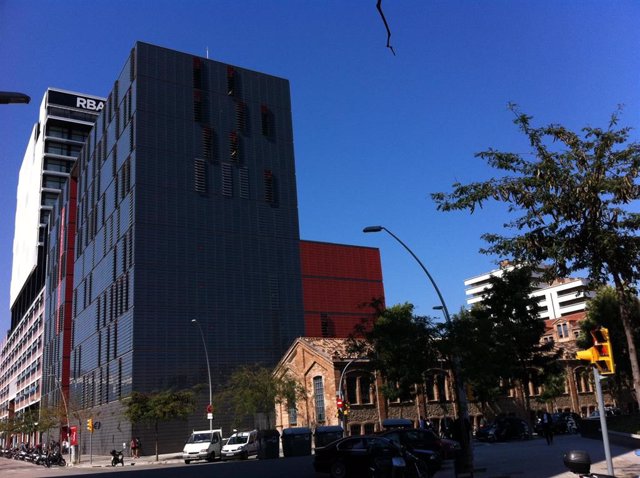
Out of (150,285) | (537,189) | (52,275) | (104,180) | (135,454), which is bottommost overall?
(135,454)

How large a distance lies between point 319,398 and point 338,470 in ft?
89.8

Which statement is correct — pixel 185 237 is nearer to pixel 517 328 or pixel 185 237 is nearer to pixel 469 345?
pixel 517 328

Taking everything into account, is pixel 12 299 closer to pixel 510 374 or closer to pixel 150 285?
pixel 150 285

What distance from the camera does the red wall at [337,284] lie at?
75062mm

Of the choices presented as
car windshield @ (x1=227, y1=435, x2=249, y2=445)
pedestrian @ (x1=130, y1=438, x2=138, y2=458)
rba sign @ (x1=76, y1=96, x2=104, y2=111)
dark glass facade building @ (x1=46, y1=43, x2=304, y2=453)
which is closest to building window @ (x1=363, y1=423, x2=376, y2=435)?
car windshield @ (x1=227, y1=435, x2=249, y2=445)

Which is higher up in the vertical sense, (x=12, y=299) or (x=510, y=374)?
(x=12, y=299)

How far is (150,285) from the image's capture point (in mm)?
55719

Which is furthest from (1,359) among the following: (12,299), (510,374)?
(510,374)

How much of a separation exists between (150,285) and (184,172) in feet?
41.5

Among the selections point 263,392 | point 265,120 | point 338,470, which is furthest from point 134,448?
point 265,120

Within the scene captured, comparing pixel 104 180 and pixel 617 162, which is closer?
pixel 617 162

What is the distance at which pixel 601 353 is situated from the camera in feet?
34.5

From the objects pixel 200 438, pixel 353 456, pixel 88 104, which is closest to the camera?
pixel 353 456

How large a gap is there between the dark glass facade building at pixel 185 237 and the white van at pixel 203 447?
579 inches
